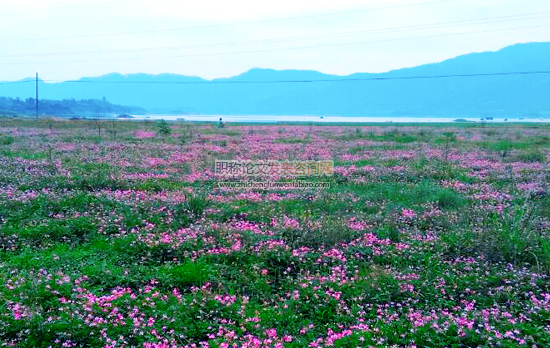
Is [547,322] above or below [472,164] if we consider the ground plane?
below

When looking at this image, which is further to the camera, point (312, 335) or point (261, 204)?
point (261, 204)

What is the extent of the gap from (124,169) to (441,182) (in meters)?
11.4

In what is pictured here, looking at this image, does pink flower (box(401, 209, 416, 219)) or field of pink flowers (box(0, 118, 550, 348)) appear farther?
pink flower (box(401, 209, 416, 219))

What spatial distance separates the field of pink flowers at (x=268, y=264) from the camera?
5.13 m

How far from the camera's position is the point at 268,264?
7348mm

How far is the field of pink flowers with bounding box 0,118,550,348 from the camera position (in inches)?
202

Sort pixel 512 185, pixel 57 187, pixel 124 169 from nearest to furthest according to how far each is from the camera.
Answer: pixel 57 187 → pixel 512 185 → pixel 124 169

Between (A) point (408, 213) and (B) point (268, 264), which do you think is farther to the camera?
(A) point (408, 213)

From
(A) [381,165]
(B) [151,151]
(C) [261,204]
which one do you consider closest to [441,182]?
(A) [381,165]

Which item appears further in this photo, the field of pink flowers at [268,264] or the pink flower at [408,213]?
the pink flower at [408,213]

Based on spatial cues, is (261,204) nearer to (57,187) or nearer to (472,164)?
(57,187)

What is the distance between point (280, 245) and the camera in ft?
25.6

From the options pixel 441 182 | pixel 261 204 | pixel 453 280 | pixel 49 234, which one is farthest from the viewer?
pixel 441 182

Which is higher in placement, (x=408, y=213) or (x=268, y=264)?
(x=408, y=213)
